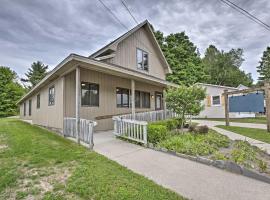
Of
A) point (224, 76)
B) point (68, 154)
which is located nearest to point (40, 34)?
point (68, 154)

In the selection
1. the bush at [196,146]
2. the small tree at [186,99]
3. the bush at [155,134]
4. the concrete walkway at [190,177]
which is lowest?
the concrete walkway at [190,177]

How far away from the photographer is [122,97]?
39.7 feet

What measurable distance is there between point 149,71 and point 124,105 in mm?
4220

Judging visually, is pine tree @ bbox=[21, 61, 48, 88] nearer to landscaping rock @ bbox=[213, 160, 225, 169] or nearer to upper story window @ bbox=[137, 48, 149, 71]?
upper story window @ bbox=[137, 48, 149, 71]

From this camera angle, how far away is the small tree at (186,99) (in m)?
8.71

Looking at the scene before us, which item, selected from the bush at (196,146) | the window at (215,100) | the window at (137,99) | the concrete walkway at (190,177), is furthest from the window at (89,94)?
the window at (215,100)

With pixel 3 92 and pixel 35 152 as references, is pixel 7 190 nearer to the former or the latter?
pixel 35 152

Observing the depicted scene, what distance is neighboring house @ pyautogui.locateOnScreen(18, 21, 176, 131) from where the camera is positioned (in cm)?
865

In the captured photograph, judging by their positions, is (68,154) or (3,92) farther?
(3,92)

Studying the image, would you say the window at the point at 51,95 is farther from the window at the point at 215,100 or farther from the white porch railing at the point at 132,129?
the window at the point at 215,100

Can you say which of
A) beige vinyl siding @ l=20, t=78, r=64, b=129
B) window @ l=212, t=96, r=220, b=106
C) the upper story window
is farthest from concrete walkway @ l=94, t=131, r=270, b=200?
window @ l=212, t=96, r=220, b=106

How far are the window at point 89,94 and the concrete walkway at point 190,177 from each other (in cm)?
436

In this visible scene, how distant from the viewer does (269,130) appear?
950 cm

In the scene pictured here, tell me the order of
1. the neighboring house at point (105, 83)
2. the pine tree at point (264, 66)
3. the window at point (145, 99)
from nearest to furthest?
the neighboring house at point (105, 83)
the window at point (145, 99)
the pine tree at point (264, 66)
